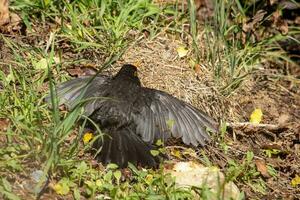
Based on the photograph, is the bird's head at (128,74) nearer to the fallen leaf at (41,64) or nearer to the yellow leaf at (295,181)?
the fallen leaf at (41,64)

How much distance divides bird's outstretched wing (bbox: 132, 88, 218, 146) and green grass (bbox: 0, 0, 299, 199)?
0.36 m

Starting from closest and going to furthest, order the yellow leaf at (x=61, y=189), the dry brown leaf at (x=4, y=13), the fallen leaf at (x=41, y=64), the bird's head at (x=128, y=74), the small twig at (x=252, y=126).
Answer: the yellow leaf at (x=61, y=189)
the bird's head at (x=128, y=74)
the fallen leaf at (x=41, y=64)
the small twig at (x=252, y=126)
the dry brown leaf at (x=4, y=13)

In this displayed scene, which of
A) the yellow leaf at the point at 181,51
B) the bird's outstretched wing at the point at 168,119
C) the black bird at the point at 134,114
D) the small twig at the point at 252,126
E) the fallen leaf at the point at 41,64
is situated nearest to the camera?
the black bird at the point at 134,114

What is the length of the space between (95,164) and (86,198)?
1.31 ft

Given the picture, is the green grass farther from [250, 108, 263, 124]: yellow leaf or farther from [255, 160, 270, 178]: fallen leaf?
[250, 108, 263, 124]: yellow leaf

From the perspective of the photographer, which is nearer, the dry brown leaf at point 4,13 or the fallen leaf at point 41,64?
the fallen leaf at point 41,64

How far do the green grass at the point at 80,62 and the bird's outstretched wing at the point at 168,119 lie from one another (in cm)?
36

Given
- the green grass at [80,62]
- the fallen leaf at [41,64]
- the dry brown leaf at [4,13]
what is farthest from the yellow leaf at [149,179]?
the dry brown leaf at [4,13]

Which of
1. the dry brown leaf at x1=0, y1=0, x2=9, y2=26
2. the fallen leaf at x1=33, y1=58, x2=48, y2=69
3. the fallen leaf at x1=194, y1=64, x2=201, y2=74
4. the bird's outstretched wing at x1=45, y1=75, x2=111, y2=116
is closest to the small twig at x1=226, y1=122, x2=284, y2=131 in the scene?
the fallen leaf at x1=194, y1=64, x2=201, y2=74

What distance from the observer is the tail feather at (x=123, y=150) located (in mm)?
4703

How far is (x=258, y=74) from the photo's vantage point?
6.57 meters

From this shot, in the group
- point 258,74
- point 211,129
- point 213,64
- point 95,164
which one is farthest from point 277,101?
point 95,164

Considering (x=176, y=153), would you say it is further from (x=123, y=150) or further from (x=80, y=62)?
(x=80, y=62)

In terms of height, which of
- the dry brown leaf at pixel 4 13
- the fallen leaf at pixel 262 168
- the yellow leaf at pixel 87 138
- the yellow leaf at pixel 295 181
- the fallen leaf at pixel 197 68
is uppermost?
the dry brown leaf at pixel 4 13
